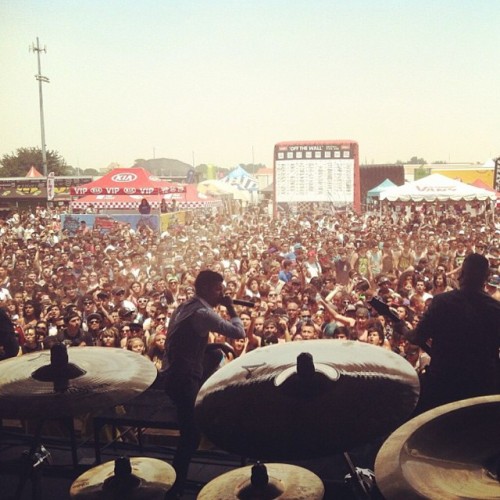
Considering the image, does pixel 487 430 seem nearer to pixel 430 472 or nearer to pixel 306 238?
pixel 430 472

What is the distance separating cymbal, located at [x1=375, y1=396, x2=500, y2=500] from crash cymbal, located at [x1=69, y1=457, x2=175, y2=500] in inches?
33.8

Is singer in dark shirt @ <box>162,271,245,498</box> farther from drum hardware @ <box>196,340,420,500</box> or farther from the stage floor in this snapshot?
drum hardware @ <box>196,340,420,500</box>

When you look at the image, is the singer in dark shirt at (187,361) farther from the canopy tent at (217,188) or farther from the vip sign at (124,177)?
the canopy tent at (217,188)

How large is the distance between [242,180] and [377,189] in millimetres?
7547

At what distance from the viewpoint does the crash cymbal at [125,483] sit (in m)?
1.72

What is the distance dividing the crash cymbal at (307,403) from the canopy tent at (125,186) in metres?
7.60

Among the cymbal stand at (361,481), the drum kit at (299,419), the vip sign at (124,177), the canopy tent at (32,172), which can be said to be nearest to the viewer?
the drum kit at (299,419)

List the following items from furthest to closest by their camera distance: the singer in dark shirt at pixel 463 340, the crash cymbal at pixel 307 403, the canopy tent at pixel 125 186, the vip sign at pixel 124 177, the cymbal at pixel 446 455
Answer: the vip sign at pixel 124 177 < the canopy tent at pixel 125 186 < the singer in dark shirt at pixel 463 340 < the crash cymbal at pixel 307 403 < the cymbal at pixel 446 455

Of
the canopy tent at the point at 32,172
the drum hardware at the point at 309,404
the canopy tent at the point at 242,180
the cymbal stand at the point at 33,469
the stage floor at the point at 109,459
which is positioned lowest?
the stage floor at the point at 109,459

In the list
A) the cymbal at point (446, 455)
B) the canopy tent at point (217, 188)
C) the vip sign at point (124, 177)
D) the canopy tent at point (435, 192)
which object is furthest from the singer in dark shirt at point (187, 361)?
the canopy tent at point (217, 188)

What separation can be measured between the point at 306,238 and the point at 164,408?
5.54m

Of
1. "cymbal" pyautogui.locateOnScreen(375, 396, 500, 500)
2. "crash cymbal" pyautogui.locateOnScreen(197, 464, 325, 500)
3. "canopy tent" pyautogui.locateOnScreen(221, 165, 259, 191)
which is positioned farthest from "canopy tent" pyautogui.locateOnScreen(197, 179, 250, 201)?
"cymbal" pyautogui.locateOnScreen(375, 396, 500, 500)

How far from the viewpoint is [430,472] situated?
1.16m

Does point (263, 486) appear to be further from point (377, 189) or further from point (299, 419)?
point (377, 189)
